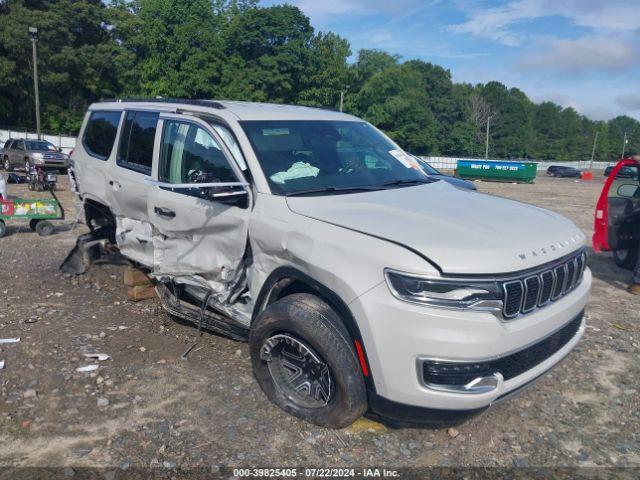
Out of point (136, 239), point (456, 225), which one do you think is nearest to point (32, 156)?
point (136, 239)

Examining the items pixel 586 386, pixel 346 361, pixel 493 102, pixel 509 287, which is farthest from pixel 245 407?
pixel 493 102

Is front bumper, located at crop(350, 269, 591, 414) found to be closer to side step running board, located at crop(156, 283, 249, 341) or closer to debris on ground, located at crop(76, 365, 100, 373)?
side step running board, located at crop(156, 283, 249, 341)

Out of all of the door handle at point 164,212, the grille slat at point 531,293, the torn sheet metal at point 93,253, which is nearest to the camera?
the grille slat at point 531,293

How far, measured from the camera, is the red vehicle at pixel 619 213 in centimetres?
783

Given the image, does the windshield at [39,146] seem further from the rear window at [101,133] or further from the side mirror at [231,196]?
the side mirror at [231,196]

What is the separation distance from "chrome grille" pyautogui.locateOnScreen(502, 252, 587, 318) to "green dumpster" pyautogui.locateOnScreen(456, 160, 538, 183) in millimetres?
35429

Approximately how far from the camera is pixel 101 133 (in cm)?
625

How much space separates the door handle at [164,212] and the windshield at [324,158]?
99 centimetres

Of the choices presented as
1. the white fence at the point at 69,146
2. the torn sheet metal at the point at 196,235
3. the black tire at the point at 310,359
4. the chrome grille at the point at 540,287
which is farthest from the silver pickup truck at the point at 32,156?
the chrome grille at the point at 540,287

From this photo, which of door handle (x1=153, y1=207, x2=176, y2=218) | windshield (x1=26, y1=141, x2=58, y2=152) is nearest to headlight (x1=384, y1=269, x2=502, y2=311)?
door handle (x1=153, y1=207, x2=176, y2=218)

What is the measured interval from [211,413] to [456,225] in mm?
2055

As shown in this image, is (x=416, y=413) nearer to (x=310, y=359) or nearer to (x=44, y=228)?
(x=310, y=359)

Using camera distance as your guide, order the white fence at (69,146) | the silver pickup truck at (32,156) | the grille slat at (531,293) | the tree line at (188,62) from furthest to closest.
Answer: the tree line at (188,62)
the white fence at (69,146)
the silver pickup truck at (32,156)
the grille slat at (531,293)

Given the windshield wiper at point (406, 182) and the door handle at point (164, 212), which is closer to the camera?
the windshield wiper at point (406, 182)
